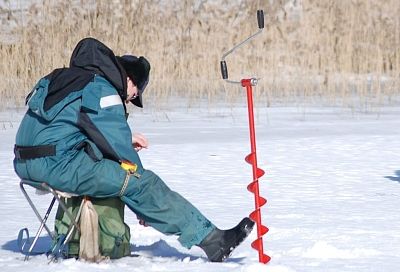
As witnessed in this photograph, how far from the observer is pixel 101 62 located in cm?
446

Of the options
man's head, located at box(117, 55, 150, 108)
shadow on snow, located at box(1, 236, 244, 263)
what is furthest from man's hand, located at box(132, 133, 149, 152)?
shadow on snow, located at box(1, 236, 244, 263)

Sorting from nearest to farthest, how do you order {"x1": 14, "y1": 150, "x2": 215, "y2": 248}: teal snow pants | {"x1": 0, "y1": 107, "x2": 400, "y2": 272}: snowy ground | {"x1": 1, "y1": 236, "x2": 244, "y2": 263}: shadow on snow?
{"x1": 14, "y1": 150, "x2": 215, "y2": 248}: teal snow pants → {"x1": 0, "y1": 107, "x2": 400, "y2": 272}: snowy ground → {"x1": 1, "y1": 236, "x2": 244, "y2": 263}: shadow on snow

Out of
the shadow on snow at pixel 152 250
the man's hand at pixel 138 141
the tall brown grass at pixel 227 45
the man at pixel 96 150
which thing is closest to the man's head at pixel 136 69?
the man at pixel 96 150

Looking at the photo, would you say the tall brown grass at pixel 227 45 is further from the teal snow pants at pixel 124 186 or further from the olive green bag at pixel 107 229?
the teal snow pants at pixel 124 186

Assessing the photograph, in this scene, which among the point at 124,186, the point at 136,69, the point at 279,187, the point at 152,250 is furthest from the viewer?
the point at 279,187

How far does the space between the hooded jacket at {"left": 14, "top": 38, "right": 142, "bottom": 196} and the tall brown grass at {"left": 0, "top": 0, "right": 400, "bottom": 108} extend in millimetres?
7212

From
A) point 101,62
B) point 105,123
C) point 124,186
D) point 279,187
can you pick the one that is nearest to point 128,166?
point 124,186

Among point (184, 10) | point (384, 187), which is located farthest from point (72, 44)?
point (384, 187)

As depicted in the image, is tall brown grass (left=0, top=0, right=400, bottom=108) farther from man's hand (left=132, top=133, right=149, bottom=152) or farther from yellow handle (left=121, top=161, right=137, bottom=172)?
yellow handle (left=121, top=161, right=137, bottom=172)

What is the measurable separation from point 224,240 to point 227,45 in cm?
1113

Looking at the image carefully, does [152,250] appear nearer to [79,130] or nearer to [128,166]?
[128,166]

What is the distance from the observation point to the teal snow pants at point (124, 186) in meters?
4.29

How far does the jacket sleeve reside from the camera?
14.2ft

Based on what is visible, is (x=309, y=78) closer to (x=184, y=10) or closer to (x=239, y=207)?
(x=184, y=10)
